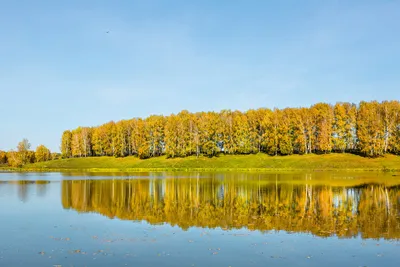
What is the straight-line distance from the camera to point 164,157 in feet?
454

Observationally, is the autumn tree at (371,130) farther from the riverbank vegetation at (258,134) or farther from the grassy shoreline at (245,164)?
the grassy shoreline at (245,164)

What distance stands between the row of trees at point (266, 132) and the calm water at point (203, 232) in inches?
3340

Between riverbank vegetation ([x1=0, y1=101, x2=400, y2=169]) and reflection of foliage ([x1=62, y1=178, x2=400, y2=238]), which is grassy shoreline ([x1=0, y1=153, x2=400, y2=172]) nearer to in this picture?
riverbank vegetation ([x1=0, y1=101, x2=400, y2=169])

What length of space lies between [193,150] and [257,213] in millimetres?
106783


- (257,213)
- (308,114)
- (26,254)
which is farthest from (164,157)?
(26,254)

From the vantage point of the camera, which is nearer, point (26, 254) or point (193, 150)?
point (26, 254)

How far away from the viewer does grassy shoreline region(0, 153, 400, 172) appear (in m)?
102

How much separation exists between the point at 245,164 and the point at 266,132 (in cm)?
1839

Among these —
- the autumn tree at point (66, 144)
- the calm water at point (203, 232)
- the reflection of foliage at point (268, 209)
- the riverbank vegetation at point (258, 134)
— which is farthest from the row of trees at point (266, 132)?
Answer: the calm water at point (203, 232)

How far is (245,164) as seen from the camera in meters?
116

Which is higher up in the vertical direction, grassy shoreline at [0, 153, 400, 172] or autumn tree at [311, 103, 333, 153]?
autumn tree at [311, 103, 333, 153]

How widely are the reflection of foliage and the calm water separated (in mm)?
70

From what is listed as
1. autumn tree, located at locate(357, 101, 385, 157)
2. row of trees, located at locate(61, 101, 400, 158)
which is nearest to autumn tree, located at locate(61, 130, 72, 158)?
row of trees, located at locate(61, 101, 400, 158)

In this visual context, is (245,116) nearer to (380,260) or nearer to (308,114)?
(308,114)
